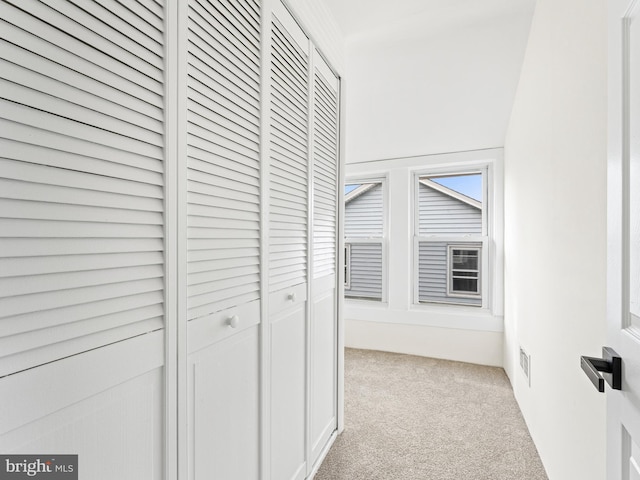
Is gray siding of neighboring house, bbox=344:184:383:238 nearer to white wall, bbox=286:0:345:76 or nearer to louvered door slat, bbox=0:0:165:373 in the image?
white wall, bbox=286:0:345:76

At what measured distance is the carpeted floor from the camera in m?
1.82

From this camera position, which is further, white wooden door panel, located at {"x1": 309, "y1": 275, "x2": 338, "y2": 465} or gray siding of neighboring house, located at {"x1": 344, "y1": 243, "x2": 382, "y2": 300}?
gray siding of neighboring house, located at {"x1": 344, "y1": 243, "x2": 382, "y2": 300}

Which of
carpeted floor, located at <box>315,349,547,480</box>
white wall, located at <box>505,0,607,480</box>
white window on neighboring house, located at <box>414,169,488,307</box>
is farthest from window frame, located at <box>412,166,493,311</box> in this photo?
white wall, located at <box>505,0,607,480</box>

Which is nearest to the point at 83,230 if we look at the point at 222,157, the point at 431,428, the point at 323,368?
the point at 222,157

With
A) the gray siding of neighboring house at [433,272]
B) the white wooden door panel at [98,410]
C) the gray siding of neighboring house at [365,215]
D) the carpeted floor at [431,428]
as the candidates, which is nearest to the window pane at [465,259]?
the gray siding of neighboring house at [433,272]

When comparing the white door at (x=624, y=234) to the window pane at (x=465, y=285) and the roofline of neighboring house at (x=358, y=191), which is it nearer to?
the window pane at (x=465, y=285)

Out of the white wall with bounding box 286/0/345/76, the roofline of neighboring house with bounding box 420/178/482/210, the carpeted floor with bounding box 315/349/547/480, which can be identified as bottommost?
the carpeted floor with bounding box 315/349/547/480

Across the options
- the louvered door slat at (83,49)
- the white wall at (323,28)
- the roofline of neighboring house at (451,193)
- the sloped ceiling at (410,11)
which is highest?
the sloped ceiling at (410,11)

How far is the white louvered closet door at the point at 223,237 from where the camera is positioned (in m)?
0.99

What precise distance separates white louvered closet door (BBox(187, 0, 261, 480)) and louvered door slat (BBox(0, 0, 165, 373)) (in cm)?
14

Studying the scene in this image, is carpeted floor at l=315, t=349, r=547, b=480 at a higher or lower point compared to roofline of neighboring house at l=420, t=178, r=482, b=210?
Result: lower

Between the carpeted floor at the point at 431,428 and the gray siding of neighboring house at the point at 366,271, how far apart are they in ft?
2.96

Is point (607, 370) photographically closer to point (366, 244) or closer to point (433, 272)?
point (433, 272)

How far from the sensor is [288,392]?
1532mm
